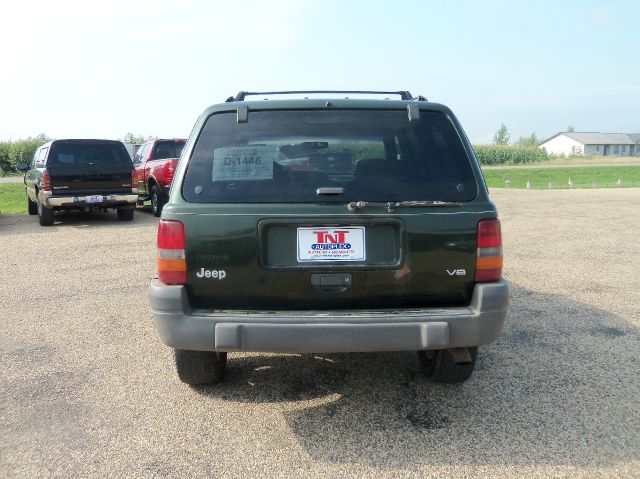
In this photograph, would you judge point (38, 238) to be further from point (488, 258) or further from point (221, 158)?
point (488, 258)

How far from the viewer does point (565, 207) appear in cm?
1700

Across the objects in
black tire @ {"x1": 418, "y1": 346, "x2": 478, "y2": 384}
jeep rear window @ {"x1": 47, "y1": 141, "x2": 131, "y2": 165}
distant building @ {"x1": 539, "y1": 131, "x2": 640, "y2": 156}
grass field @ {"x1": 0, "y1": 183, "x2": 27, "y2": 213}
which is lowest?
black tire @ {"x1": 418, "y1": 346, "x2": 478, "y2": 384}

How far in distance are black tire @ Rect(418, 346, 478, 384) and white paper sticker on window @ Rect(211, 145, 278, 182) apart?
165 centimetres

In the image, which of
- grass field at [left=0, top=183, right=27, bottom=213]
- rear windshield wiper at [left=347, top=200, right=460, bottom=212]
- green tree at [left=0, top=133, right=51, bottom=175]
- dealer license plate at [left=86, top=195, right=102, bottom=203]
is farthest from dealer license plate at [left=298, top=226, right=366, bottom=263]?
green tree at [left=0, top=133, right=51, bottom=175]

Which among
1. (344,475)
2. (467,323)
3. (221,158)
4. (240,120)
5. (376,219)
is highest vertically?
(240,120)

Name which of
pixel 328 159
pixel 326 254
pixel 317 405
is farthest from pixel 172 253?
pixel 317 405

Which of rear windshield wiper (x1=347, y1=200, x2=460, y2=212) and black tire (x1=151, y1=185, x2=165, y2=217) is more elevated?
rear windshield wiper (x1=347, y1=200, x2=460, y2=212)

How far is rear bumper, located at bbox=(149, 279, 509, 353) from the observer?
2.97 meters

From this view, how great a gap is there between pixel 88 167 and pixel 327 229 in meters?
10.5

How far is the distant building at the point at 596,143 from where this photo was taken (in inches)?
4902

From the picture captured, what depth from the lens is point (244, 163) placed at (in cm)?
316

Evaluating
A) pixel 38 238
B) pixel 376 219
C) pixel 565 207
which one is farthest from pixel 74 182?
pixel 565 207

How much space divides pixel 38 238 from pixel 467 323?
9.83 m

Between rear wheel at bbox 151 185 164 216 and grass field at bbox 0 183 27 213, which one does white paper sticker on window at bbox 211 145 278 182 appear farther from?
grass field at bbox 0 183 27 213
